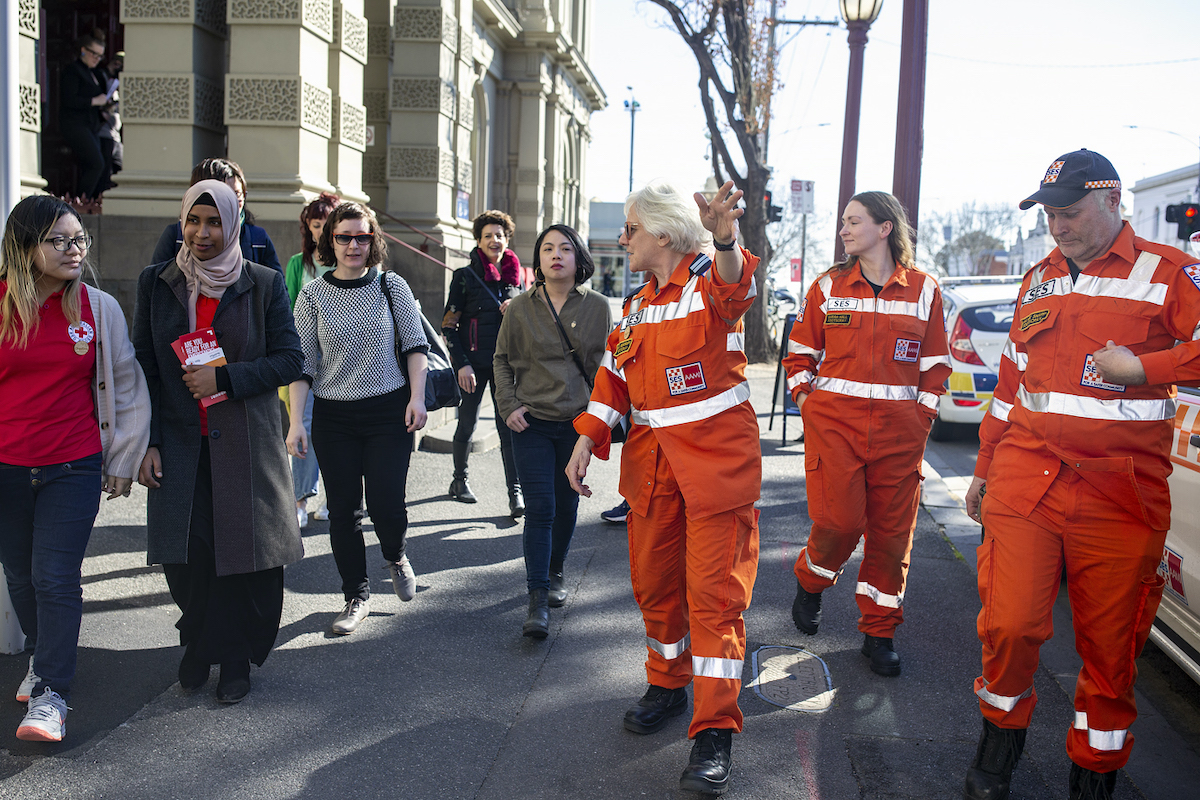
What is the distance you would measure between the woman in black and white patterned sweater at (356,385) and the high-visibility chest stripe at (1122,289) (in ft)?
9.17

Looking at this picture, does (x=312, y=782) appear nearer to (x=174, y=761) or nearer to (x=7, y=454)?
(x=174, y=761)

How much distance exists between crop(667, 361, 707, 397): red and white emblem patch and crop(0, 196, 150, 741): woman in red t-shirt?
6.55 ft

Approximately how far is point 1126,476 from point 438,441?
6.87 m

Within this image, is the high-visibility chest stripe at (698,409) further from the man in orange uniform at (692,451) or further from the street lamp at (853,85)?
the street lamp at (853,85)

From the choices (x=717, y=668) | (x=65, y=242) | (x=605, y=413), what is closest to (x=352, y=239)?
(x=65, y=242)

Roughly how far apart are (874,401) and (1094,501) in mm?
1314

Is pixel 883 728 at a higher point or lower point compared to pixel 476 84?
lower

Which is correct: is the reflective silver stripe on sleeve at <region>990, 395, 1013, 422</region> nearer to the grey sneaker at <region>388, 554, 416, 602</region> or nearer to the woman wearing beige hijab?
the woman wearing beige hijab

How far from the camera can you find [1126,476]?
3070 mm

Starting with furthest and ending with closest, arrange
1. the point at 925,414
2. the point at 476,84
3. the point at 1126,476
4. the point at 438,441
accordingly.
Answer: the point at 476,84
the point at 438,441
the point at 925,414
the point at 1126,476

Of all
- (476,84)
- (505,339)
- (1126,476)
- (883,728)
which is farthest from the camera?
(476,84)

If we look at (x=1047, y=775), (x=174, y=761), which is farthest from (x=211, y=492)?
(x=1047, y=775)

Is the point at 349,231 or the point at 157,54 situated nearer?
the point at 349,231

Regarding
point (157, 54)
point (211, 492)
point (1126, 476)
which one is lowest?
point (211, 492)
